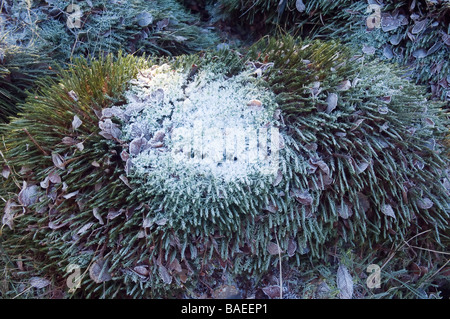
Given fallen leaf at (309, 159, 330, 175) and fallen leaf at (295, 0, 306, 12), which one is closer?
fallen leaf at (309, 159, 330, 175)

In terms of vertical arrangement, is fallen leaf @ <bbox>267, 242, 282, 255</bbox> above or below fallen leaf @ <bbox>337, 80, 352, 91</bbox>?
below

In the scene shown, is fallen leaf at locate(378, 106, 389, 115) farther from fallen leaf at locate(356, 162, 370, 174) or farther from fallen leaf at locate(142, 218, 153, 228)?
fallen leaf at locate(142, 218, 153, 228)

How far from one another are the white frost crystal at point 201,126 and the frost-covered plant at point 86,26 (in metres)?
0.51

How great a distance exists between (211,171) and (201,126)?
19 centimetres

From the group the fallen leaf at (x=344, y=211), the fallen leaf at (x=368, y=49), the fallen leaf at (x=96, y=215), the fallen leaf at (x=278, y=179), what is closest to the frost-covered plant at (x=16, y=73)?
the fallen leaf at (x=96, y=215)

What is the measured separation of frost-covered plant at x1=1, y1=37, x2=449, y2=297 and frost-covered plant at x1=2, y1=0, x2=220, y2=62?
1.52ft

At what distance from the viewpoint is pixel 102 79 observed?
56.4 inches

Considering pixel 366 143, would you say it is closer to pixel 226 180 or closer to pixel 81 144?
pixel 226 180

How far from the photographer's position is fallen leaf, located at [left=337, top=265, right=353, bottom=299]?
1.41 m

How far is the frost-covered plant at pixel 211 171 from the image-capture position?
4.29 feet

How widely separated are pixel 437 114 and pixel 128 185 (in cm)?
139

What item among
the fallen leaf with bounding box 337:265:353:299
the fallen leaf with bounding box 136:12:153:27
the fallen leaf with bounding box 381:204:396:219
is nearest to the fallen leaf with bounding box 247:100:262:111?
the fallen leaf with bounding box 381:204:396:219

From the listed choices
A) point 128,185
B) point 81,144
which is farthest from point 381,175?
point 81,144

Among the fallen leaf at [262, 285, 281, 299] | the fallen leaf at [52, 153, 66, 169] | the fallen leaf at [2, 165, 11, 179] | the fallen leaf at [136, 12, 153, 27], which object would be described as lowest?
the fallen leaf at [262, 285, 281, 299]
